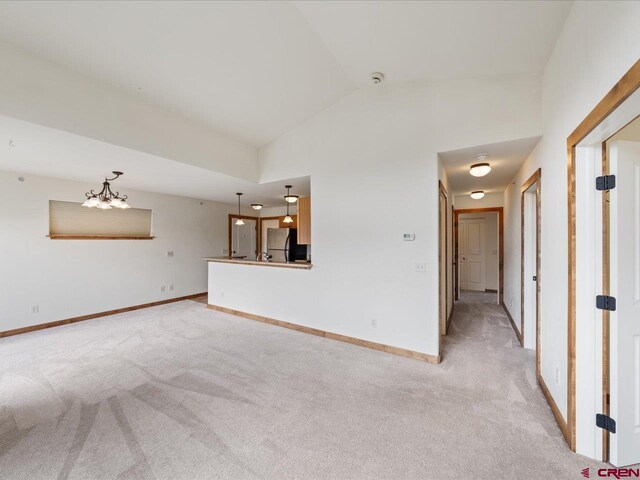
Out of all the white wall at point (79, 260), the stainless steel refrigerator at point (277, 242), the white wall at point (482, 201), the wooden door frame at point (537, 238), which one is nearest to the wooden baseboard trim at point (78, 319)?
the white wall at point (79, 260)

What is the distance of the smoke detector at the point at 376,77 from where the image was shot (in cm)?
310

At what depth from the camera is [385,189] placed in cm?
344

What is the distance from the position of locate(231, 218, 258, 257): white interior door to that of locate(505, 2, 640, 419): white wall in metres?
6.79

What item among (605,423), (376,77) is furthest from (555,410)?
(376,77)

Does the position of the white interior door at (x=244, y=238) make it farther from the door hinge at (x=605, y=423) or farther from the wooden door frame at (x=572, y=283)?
the door hinge at (x=605, y=423)

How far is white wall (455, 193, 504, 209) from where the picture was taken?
5.94 metres

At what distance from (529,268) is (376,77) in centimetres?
297

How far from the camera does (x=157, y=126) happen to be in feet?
11.0

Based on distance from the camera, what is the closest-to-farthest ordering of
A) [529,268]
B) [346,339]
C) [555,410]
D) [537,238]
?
[555,410]
[537,238]
[529,268]
[346,339]

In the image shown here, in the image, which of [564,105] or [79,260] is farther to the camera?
[79,260]

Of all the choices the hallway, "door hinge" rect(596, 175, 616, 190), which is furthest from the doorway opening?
"door hinge" rect(596, 175, 616, 190)

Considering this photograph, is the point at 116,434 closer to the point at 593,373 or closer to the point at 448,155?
the point at 593,373

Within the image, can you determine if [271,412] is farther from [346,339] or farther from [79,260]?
[79,260]

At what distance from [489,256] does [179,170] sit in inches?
296
